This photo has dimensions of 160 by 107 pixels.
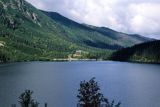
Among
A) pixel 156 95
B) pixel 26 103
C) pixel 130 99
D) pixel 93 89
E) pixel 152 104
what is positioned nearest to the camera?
pixel 93 89

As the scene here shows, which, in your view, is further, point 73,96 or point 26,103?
point 73,96

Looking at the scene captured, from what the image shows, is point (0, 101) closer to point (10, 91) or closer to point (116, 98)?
point (10, 91)

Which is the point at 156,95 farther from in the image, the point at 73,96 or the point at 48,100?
the point at 48,100

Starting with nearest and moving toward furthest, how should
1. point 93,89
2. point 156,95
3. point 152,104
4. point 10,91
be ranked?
point 93,89, point 152,104, point 156,95, point 10,91

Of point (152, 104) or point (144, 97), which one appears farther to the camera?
point (144, 97)

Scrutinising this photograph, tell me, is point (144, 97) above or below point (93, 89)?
below

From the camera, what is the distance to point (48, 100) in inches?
6476

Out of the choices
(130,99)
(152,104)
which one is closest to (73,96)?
(130,99)

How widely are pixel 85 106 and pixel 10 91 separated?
5490 inches

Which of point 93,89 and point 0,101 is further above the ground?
point 93,89

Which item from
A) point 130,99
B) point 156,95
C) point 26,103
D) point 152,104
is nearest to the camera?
point 26,103

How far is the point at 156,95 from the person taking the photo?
183250 mm

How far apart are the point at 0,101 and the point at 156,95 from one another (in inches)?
2749

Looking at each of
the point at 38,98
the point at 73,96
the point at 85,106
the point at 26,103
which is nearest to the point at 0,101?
the point at 38,98
